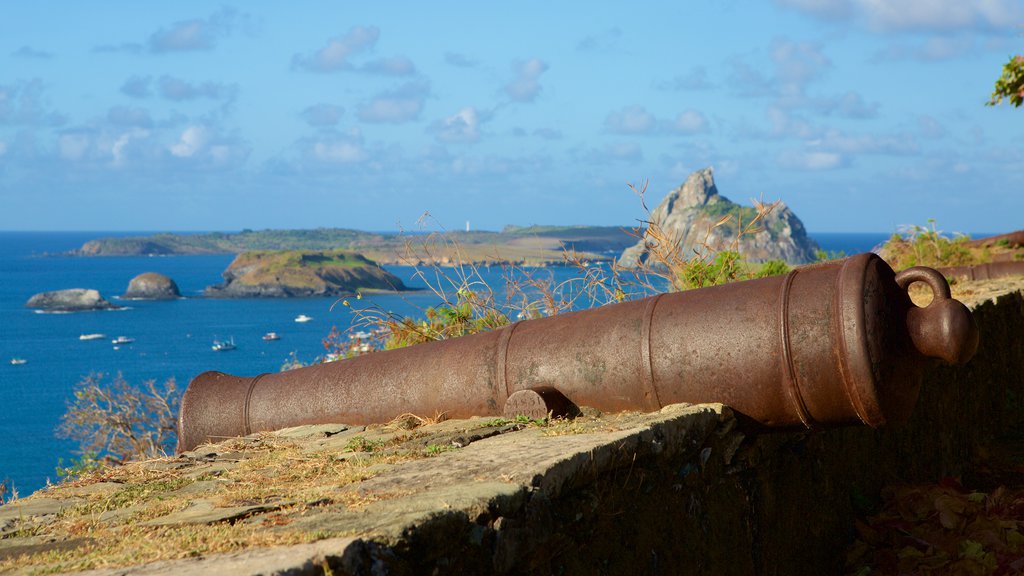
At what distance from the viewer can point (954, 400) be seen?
23.6 feet

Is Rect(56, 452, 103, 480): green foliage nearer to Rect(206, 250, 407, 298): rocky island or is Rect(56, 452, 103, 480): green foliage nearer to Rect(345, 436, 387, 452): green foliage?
Rect(345, 436, 387, 452): green foliage

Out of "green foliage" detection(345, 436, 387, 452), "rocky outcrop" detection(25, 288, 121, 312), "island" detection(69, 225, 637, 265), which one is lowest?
"rocky outcrop" detection(25, 288, 121, 312)

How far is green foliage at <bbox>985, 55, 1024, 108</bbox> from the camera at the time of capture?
12.6 meters

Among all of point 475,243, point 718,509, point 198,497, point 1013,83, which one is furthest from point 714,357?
point 475,243

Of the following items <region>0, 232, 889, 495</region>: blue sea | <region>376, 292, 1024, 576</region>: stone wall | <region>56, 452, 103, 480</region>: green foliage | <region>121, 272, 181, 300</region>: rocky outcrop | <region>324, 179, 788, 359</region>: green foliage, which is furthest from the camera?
<region>121, 272, 181, 300</region>: rocky outcrop

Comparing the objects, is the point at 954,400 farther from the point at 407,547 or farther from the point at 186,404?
the point at 407,547

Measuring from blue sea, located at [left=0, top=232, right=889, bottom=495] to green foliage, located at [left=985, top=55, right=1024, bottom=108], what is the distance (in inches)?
576

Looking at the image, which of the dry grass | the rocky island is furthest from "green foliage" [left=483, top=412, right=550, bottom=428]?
the rocky island

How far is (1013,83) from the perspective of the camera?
1272 cm

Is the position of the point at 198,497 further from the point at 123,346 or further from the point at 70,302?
the point at 70,302

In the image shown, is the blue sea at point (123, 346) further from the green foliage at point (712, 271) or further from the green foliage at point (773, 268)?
the green foliage at point (712, 271)

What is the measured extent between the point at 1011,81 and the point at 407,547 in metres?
12.6

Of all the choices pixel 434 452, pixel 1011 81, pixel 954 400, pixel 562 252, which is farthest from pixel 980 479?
pixel 1011 81

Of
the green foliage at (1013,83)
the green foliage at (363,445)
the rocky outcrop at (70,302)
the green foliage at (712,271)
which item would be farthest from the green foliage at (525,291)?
the rocky outcrop at (70,302)
